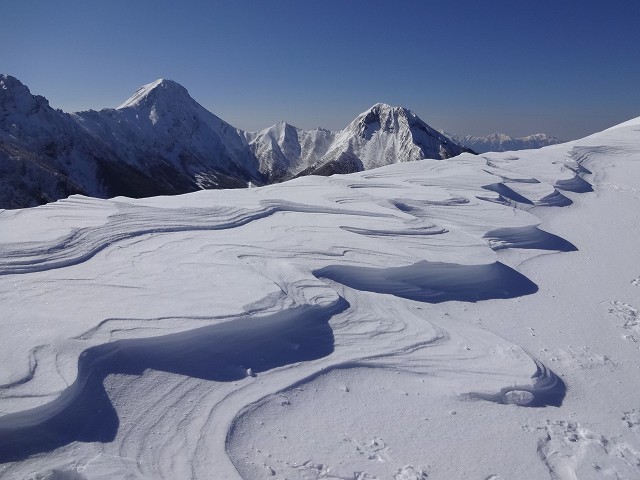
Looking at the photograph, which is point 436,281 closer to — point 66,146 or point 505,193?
point 505,193

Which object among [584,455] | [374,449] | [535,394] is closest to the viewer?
[374,449]

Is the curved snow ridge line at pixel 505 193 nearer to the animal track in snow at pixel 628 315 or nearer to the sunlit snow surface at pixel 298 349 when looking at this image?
the sunlit snow surface at pixel 298 349

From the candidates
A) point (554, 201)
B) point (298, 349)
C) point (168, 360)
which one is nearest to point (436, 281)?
point (298, 349)

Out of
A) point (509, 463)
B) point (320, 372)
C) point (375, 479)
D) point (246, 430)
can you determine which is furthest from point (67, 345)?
point (509, 463)

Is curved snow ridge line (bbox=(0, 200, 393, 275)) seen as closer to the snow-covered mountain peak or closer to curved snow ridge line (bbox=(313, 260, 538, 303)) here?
curved snow ridge line (bbox=(313, 260, 538, 303))

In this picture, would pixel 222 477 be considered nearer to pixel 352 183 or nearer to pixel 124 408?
pixel 124 408

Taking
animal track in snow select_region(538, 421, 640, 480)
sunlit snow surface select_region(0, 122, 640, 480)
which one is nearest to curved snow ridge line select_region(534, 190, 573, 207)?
sunlit snow surface select_region(0, 122, 640, 480)
